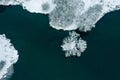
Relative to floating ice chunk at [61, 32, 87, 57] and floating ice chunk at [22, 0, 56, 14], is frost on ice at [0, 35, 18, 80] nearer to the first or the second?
floating ice chunk at [22, 0, 56, 14]

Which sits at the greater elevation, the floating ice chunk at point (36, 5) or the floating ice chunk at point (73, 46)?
the floating ice chunk at point (36, 5)

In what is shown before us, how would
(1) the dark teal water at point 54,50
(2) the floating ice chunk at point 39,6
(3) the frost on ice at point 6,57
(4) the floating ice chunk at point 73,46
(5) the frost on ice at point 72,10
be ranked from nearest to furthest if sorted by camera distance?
1. (1) the dark teal water at point 54,50
2. (3) the frost on ice at point 6,57
3. (4) the floating ice chunk at point 73,46
4. (5) the frost on ice at point 72,10
5. (2) the floating ice chunk at point 39,6

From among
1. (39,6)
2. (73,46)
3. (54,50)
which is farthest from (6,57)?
(39,6)

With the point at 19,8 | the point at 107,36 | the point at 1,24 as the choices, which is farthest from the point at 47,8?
the point at 107,36

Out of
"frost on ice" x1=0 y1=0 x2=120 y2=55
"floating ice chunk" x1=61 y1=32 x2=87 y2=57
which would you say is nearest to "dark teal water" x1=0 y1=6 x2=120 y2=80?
"floating ice chunk" x1=61 y1=32 x2=87 y2=57

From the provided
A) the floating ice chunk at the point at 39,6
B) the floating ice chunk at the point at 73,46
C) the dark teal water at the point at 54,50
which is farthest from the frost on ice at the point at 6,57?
the floating ice chunk at the point at 73,46

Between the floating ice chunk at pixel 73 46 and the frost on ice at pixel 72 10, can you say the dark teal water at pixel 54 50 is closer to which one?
the floating ice chunk at pixel 73 46
